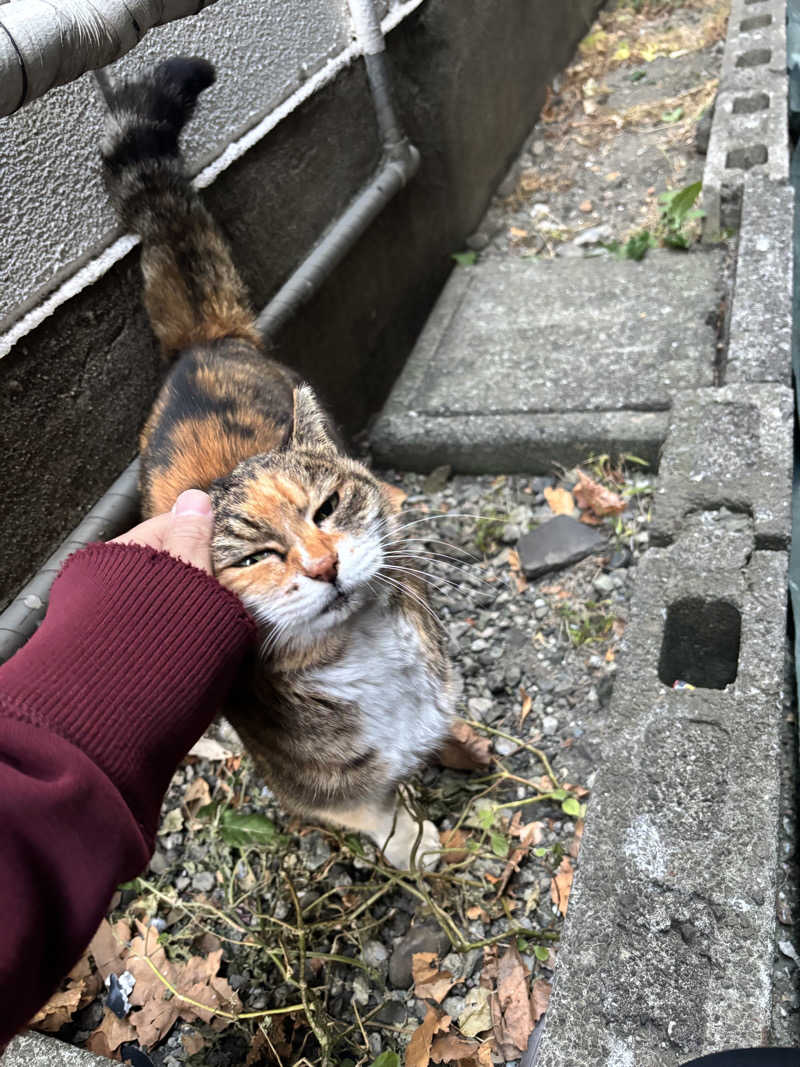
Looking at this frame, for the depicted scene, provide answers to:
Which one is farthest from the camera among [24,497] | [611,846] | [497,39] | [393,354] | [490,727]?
[497,39]

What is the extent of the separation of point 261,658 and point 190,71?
182cm

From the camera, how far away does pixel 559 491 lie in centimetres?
327

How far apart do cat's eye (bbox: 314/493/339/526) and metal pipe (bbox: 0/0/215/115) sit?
0.97 m

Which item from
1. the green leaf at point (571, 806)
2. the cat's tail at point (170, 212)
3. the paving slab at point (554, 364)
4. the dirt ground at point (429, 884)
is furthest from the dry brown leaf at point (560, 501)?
the cat's tail at point (170, 212)

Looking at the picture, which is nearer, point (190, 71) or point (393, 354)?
point (190, 71)

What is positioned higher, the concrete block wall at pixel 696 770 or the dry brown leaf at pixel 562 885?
the concrete block wall at pixel 696 770

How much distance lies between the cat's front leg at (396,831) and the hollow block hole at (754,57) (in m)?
4.88

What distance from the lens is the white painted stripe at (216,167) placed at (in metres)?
2.28

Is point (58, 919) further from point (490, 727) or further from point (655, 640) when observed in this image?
point (490, 727)

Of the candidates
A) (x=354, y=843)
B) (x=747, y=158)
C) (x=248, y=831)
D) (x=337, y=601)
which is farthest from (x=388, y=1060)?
(x=747, y=158)

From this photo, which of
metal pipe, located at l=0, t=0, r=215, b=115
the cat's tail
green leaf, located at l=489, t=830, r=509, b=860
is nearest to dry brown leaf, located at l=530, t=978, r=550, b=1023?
green leaf, located at l=489, t=830, r=509, b=860

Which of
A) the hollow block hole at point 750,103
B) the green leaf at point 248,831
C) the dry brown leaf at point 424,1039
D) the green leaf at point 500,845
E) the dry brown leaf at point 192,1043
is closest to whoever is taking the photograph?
the dry brown leaf at point 424,1039

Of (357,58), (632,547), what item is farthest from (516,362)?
(357,58)

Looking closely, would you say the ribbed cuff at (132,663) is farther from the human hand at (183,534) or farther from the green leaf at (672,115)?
the green leaf at (672,115)
